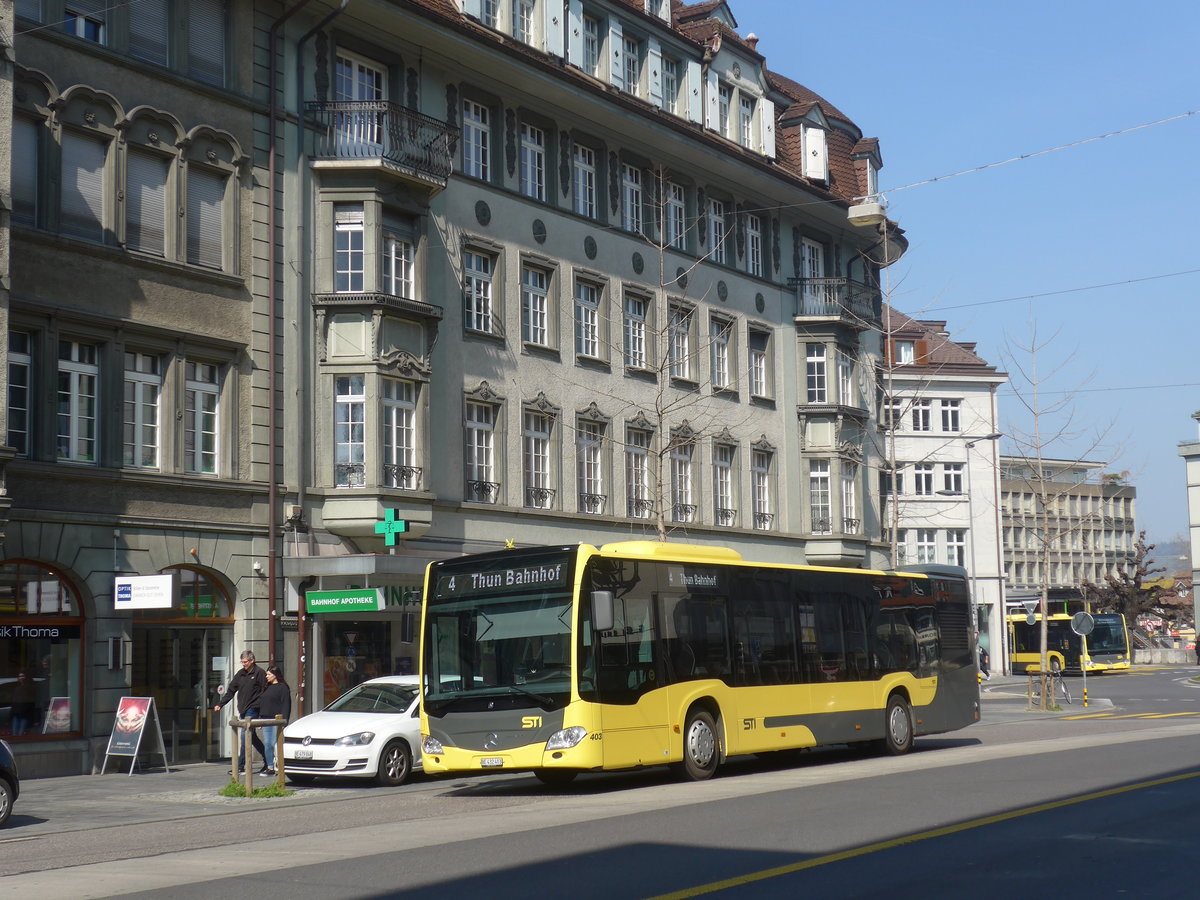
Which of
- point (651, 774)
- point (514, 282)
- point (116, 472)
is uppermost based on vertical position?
point (514, 282)

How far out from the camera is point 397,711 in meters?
22.3

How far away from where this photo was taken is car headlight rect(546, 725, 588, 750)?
18.0 metres

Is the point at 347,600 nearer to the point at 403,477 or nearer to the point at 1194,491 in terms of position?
the point at 403,477

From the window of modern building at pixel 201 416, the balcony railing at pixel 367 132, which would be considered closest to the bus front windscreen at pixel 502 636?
the window of modern building at pixel 201 416

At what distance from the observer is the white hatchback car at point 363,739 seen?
2134 cm

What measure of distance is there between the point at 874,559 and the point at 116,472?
90.7ft

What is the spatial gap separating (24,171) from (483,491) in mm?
11886

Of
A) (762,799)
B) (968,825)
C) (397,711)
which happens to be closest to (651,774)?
(397,711)

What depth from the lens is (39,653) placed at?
23.6 m

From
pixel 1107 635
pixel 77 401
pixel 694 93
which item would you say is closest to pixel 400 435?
pixel 77 401

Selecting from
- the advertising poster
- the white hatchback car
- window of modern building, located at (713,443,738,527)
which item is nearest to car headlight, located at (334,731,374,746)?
the white hatchback car

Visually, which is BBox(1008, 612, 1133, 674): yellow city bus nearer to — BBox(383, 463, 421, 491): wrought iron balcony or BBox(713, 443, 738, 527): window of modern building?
BBox(713, 443, 738, 527): window of modern building

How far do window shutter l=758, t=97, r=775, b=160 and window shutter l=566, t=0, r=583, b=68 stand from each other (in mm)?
8299

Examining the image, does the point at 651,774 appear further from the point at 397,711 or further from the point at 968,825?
the point at 968,825
